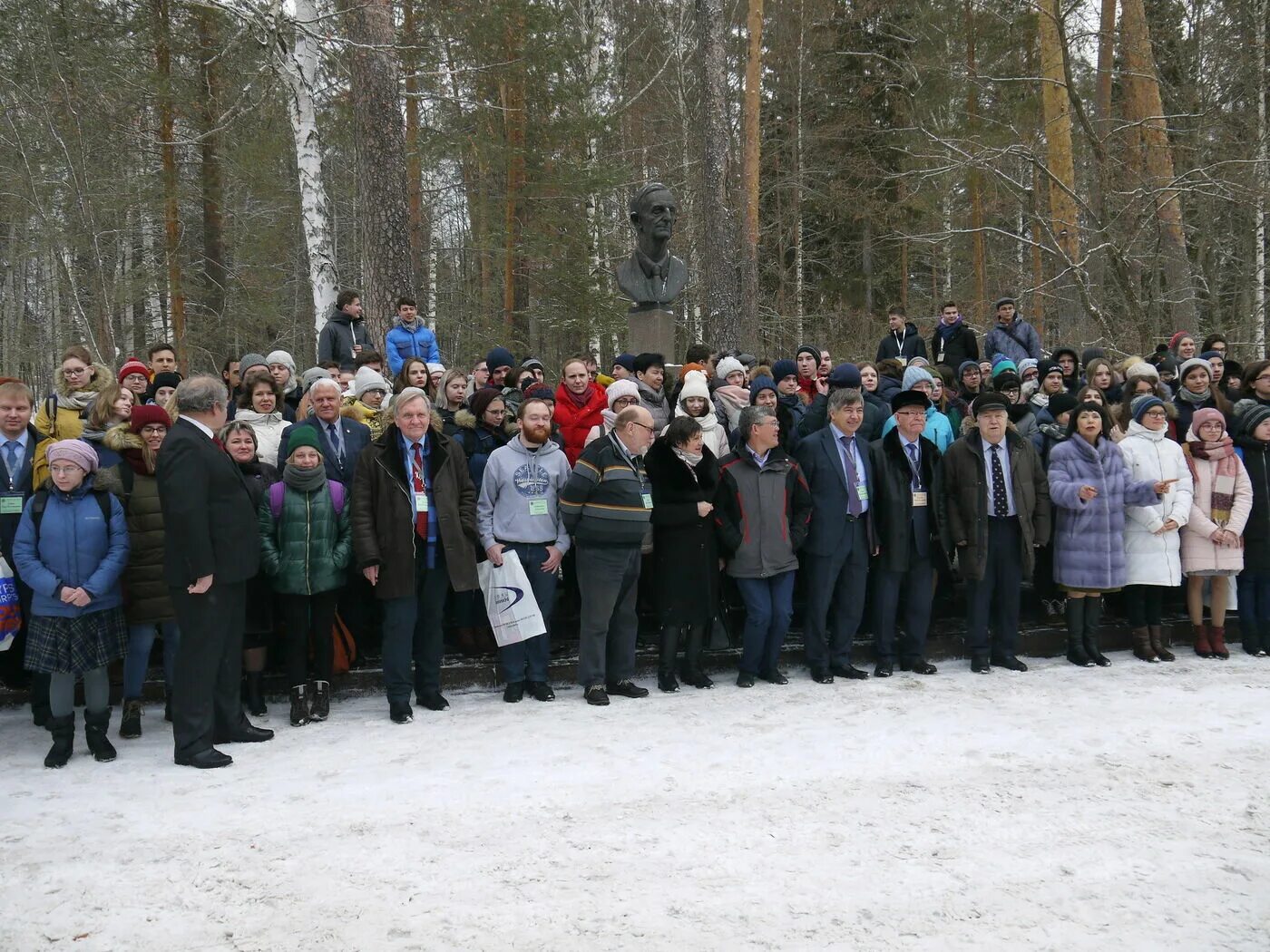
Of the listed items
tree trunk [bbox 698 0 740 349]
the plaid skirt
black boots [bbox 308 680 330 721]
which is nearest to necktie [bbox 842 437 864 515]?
black boots [bbox 308 680 330 721]

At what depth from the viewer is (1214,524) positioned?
6867mm

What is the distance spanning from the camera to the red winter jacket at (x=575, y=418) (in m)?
6.95

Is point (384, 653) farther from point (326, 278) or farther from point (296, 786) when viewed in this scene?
point (326, 278)

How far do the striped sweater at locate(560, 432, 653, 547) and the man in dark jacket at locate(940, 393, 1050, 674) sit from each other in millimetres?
2218

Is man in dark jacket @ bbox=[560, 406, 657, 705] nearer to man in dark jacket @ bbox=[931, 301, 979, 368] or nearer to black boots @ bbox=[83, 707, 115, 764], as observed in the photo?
black boots @ bbox=[83, 707, 115, 764]

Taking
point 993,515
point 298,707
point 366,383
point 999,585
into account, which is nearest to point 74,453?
point 298,707

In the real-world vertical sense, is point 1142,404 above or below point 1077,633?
above

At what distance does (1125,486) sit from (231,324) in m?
16.1

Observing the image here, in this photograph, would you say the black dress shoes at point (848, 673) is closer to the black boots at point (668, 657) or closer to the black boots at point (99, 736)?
the black boots at point (668, 657)

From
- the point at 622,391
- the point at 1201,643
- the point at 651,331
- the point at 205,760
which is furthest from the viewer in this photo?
the point at 651,331

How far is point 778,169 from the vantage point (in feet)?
77.1

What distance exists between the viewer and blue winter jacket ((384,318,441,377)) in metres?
9.19

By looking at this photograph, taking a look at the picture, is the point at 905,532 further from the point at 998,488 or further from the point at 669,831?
the point at 669,831

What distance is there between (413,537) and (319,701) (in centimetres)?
110
